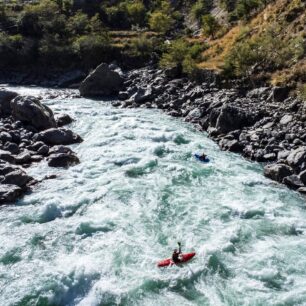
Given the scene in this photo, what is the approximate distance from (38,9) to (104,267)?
64016 mm

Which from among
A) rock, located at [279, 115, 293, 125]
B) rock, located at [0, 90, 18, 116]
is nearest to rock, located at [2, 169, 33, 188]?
rock, located at [0, 90, 18, 116]

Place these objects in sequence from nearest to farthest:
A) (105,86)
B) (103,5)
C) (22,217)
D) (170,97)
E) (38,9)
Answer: (22,217)
(170,97)
(105,86)
(38,9)
(103,5)

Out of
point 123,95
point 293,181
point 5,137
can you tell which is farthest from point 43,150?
point 123,95

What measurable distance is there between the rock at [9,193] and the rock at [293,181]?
666 inches

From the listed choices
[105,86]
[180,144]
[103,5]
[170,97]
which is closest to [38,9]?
[103,5]

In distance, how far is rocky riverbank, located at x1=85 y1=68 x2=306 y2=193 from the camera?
96.9 feet

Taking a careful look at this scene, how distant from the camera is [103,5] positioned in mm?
86062

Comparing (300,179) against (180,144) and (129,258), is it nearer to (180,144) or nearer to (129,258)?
(180,144)

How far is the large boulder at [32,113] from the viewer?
3762 centimetres

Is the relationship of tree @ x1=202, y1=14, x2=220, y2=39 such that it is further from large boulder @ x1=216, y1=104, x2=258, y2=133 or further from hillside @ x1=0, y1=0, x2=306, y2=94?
large boulder @ x1=216, y1=104, x2=258, y2=133

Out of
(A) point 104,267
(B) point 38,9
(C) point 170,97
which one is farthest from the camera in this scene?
(B) point 38,9

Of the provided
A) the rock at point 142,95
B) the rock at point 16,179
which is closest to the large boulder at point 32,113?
the rock at point 16,179

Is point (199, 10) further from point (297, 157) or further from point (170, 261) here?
point (170, 261)

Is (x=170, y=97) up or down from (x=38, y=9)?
down
